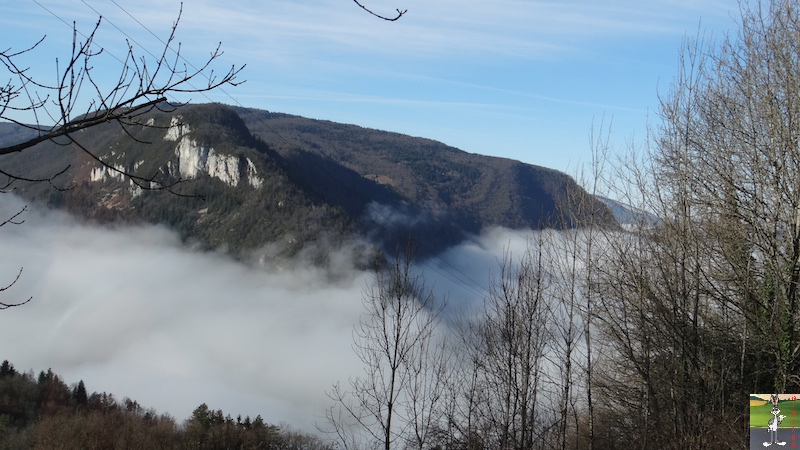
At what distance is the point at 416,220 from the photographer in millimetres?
161500

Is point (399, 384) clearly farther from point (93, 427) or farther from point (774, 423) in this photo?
point (93, 427)

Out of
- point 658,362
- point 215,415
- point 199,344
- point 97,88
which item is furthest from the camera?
Result: point 199,344

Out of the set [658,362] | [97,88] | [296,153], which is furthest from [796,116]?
[296,153]

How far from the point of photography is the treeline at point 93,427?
156ft

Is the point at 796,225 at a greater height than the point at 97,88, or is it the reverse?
the point at 796,225

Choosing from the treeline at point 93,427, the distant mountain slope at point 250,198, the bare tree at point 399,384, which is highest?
the distant mountain slope at point 250,198

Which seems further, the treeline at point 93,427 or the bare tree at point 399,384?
the treeline at point 93,427

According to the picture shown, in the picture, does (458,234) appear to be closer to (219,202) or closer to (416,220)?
(416,220)

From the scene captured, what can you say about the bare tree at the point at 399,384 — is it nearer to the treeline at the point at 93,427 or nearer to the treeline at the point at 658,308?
the treeline at the point at 658,308

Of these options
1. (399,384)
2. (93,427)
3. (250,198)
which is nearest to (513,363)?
(399,384)

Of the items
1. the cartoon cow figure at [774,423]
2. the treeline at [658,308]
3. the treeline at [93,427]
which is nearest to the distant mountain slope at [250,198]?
the treeline at [93,427]

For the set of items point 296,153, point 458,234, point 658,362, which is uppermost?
point 296,153

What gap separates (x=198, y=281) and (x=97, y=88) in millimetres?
206092

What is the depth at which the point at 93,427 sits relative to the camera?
51188 mm
